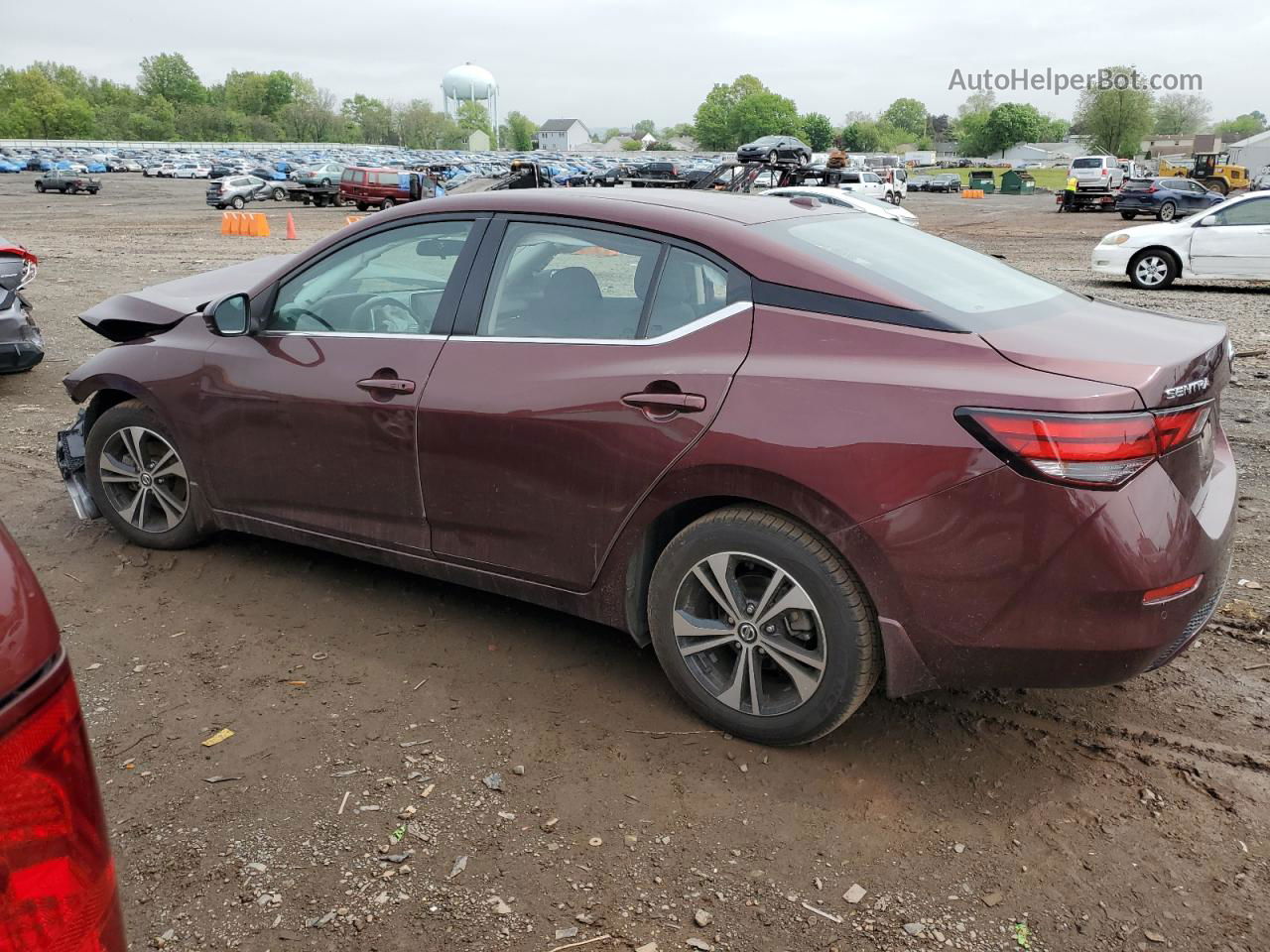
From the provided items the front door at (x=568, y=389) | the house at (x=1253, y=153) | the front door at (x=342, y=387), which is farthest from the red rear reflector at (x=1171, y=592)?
the house at (x=1253, y=153)

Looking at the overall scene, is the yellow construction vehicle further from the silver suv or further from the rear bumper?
the rear bumper

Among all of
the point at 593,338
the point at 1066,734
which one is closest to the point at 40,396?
the point at 593,338

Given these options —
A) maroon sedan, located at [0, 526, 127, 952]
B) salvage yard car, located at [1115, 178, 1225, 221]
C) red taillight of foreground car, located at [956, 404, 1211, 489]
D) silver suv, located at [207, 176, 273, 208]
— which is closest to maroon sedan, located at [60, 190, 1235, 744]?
red taillight of foreground car, located at [956, 404, 1211, 489]

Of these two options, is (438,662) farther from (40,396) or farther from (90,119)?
(90,119)

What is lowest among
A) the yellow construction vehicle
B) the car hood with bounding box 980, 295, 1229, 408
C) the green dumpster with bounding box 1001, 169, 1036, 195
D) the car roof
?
the car hood with bounding box 980, 295, 1229, 408

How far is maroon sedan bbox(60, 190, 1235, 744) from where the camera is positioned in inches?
106

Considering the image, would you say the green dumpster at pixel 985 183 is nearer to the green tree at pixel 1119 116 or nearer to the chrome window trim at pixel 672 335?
the green tree at pixel 1119 116

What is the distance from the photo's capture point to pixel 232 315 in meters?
4.24

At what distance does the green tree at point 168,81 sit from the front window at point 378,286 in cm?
17830

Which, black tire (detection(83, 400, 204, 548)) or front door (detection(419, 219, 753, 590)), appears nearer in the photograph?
front door (detection(419, 219, 753, 590))

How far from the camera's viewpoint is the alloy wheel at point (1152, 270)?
15180mm

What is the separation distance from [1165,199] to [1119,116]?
254 ft

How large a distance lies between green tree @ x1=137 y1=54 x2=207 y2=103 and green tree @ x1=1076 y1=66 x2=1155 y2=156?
12668 centimetres

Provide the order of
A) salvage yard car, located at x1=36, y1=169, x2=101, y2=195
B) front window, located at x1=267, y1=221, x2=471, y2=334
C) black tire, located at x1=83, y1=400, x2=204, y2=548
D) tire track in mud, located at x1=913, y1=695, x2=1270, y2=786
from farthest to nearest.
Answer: salvage yard car, located at x1=36, y1=169, x2=101, y2=195 → black tire, located at x1=83, y1=400, x2=204, y2=548 → front window, located at x1=267, y1=221, x2=471, y2=334 → tire track in mud, located at x1=913, y1=695, x2=1270, y2=786
